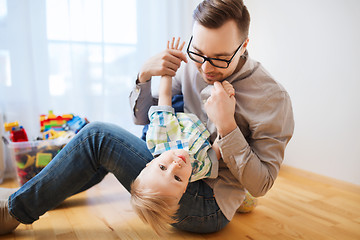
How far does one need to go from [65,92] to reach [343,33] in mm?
1929

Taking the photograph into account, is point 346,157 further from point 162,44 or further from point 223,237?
point 162,44

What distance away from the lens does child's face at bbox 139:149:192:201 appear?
1.08 metres

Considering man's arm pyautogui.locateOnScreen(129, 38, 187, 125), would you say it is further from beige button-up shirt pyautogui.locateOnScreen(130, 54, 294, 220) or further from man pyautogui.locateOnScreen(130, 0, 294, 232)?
beige button-up shirt pyautogui.locateOnScreen(130, 54, 294, 220)

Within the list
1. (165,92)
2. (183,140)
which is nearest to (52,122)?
(165,92)

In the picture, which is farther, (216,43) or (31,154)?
(31,154)

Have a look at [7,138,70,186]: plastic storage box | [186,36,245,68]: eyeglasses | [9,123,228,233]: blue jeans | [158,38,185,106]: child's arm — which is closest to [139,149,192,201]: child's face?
[9,123,228,233]: blue jeans

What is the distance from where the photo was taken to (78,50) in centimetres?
234

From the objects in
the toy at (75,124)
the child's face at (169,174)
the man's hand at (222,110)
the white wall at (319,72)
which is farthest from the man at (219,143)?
the white wall at (319,72)

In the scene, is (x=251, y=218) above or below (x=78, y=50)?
below

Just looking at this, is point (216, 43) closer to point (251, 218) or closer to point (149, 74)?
point (149, 74)

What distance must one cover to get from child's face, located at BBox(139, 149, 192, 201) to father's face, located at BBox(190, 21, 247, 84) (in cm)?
33

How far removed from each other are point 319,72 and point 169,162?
147 centimetres

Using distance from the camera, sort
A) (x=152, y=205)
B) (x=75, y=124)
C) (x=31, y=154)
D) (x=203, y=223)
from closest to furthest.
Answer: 1. (x=152, y=205)
2. (x=203, y=223)
3. (x=31, y=154)
4. (x=75, y=124)

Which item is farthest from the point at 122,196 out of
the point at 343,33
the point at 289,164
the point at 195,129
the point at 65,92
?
the point at 343,33
